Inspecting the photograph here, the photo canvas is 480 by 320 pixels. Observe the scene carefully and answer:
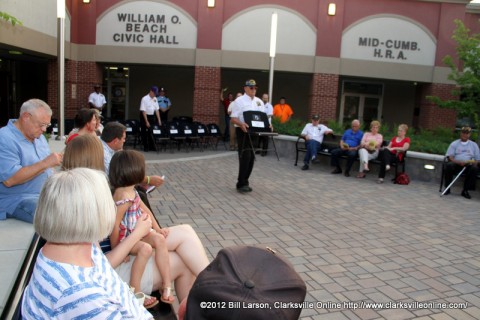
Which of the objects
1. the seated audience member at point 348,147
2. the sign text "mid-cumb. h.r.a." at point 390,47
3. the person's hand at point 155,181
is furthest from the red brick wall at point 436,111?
the person's hand at point 155,181

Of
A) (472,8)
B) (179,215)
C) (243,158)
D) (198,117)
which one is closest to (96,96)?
(198,117)

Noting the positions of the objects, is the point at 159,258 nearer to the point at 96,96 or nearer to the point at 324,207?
the point at 324,207

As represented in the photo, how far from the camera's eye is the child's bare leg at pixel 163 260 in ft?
8.93

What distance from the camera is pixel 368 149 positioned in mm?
9445

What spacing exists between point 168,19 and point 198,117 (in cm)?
360

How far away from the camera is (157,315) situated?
105 inches

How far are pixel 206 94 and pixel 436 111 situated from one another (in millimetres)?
8776

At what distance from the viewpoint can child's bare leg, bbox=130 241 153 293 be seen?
2.63 m

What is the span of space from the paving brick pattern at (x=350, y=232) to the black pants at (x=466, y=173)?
12.1 inches

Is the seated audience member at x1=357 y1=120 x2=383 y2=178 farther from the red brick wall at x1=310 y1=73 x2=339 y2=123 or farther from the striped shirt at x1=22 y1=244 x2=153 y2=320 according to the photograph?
the striped shirt at x1=22 y1=244 x2=153 y2=320

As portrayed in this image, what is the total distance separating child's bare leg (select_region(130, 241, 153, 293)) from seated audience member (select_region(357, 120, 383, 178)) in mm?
7522

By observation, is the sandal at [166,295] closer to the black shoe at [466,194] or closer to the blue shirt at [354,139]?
the black shoe at [466,194]

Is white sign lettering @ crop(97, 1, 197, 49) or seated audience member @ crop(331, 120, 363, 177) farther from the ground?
white sign lettering @ crop(97, 1, 197, 49)

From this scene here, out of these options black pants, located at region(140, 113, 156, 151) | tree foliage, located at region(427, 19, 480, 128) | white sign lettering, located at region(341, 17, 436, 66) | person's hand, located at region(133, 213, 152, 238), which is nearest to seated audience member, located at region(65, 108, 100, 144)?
person's hand, located at region(133, 213, 152, 238)
